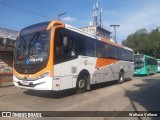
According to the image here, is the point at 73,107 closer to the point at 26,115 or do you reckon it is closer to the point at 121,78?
the point at 26,115

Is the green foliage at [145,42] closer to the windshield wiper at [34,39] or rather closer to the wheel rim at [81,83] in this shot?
the wheel rim at [81,83]

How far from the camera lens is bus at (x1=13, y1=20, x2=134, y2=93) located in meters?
9.73

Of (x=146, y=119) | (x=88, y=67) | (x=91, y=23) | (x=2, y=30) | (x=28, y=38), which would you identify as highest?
(x=91, y=23)

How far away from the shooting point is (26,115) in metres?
7.51

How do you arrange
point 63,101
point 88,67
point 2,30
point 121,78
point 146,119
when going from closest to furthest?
point 146,119 < point 63,101 < point 88,67 < point 121,78 < point 2,30

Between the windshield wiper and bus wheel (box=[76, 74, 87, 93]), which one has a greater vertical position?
the windshield wiper

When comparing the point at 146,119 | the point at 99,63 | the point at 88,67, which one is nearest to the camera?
the point at 146,119

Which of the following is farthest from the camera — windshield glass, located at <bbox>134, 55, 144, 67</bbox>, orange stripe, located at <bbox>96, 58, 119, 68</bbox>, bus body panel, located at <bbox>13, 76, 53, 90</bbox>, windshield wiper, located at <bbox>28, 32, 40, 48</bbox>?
windshield glass, located at <bbox>134, 55, 144, 67</bbox>

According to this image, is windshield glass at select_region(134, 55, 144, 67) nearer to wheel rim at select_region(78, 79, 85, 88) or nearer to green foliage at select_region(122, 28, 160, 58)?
wheel rim at select_region(78, 79, 85, 88)

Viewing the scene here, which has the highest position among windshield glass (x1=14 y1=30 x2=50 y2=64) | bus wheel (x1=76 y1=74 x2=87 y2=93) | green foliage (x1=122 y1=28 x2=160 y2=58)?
green foliage (x1=122 y1=28 x2=160 y2=58)

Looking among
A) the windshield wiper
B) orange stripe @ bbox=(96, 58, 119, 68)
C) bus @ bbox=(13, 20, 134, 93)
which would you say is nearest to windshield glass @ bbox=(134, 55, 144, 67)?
orange stripe @ bbox=(96, 58, 119, 68)

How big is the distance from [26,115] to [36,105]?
1.45 m

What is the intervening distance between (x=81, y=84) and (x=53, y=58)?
9.72 feet

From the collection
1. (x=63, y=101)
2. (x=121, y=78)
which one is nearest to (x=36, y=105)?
(x=63, y=101)
